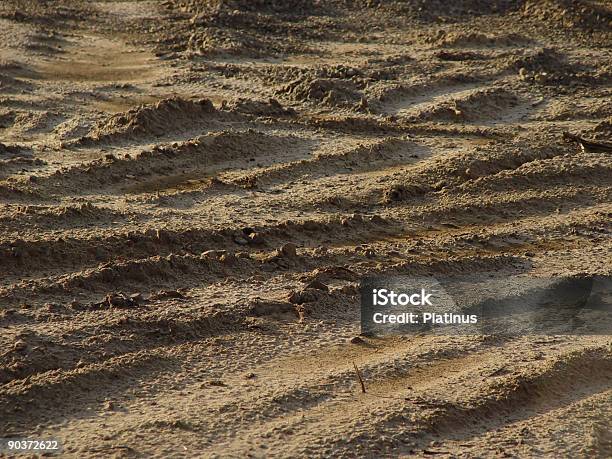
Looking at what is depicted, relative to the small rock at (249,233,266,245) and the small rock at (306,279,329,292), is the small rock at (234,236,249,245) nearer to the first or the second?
the small rock at (249,233,266,245)

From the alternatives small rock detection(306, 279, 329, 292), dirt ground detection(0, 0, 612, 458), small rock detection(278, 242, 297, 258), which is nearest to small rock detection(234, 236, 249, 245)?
dirt ground detection(0, 0, 612, 458)

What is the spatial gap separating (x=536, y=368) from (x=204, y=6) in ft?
21.0

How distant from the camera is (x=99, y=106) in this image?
7715mm

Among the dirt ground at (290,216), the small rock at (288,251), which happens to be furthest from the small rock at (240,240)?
the small rock at (288,251)

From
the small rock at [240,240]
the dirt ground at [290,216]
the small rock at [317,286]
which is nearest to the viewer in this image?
the dirt ground at [290,216]

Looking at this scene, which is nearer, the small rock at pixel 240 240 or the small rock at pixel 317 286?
the small rock at pixel 317 286

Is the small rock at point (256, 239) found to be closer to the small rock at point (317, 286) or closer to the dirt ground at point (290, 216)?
the dirt ground at point (290, 216)

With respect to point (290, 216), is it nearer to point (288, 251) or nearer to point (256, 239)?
point (256, 239)

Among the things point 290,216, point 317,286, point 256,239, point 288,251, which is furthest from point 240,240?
point 317,286

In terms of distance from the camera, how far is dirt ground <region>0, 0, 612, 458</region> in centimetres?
422

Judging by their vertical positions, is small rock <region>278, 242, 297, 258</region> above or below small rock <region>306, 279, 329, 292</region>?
above

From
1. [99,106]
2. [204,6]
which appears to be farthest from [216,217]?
[204,6]

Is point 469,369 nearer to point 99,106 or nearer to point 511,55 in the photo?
point 99,106

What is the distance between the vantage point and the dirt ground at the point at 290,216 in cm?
422
